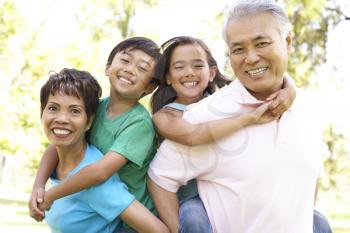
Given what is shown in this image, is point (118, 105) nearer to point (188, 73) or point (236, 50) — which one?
point (188, 73)

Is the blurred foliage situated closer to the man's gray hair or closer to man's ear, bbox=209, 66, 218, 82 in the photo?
man's ear, bbox=209, 66, 218, 82

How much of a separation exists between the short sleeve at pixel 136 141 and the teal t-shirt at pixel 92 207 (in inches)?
5.3

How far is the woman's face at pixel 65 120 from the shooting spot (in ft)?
8.68

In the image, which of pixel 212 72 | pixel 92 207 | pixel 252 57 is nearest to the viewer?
pixel 252 57

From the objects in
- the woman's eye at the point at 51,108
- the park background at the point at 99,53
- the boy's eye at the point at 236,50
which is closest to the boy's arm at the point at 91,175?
the woman's eye at the point at 51,108

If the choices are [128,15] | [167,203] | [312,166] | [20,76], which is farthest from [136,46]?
[128,15]

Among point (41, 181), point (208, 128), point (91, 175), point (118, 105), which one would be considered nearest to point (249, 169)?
point (208, 128)

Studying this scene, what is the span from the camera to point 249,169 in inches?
92.3

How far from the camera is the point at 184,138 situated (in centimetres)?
245

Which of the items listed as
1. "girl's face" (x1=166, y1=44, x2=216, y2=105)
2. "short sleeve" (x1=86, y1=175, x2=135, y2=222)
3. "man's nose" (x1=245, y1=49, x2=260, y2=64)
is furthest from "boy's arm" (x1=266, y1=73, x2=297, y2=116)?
"short sleeve" (x1=86, y1=175, x2=135, y2=222)

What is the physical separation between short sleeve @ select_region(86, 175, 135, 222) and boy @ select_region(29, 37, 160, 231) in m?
0.06

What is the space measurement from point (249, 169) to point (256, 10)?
→ 0.68 meters

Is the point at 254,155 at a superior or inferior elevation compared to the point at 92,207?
superior

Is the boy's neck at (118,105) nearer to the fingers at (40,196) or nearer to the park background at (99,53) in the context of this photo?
the fingers at (40,196)
